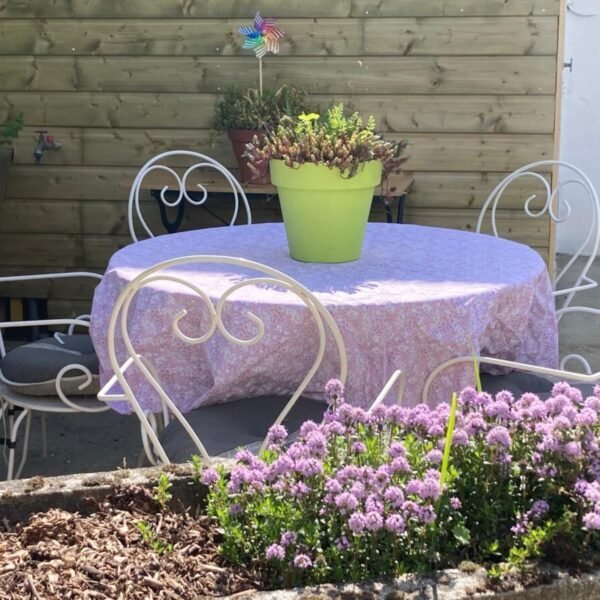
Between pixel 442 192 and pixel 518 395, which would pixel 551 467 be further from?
pixel 442 192

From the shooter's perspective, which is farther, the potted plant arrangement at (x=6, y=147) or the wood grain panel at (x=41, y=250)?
the wood grain panel at (x=41, y=250)

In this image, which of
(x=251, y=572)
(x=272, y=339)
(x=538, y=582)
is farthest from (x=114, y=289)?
(x=538, y=582)

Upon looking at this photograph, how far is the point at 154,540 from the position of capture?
143 cm

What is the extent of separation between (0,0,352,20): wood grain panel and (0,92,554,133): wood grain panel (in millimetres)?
354

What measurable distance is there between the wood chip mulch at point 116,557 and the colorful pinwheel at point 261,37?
3.17 meters

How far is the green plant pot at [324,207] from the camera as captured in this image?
253 cm

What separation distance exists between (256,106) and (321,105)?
37 centimetres

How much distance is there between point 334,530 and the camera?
4.45 ft

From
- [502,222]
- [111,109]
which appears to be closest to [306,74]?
[111,109]

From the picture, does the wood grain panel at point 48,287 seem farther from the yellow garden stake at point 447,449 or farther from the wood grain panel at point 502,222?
the yellow garden stake at point 447,449

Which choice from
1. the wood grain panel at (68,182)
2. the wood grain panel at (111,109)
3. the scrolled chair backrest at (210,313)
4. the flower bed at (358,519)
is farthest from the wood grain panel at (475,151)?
the flower bed at (358,519)

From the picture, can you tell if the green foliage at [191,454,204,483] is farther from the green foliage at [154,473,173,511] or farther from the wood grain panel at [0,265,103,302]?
the wood grain panel at [0,265,103,302]

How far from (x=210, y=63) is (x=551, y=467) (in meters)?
3.60

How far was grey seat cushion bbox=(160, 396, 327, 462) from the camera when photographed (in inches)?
87.0
